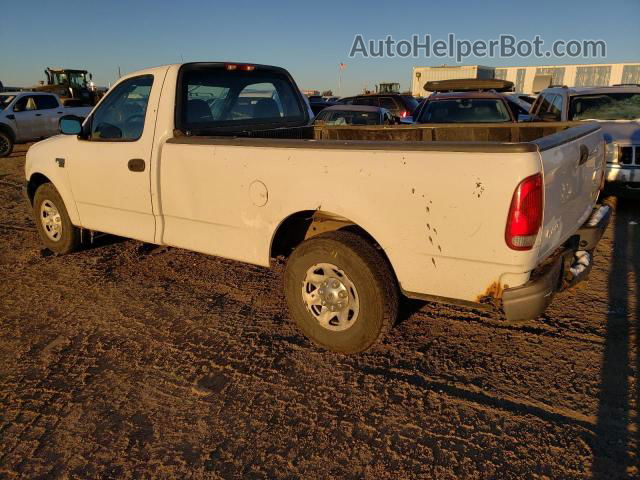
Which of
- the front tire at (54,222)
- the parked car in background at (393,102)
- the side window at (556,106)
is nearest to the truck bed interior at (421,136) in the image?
the front tire at (54,222)

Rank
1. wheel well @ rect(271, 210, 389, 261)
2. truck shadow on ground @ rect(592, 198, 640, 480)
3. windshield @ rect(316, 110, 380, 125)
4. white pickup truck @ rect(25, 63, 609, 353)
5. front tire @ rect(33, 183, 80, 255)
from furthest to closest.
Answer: windshield @ rect(316, 110, 380, 125)
front tire @ rect(33, 183, 80, 255)
wheel well @ rect(271, 210, 389, 261)
white pickup truck @ rect(25, 63, 609, 353)
truck shadow on ground @ rect(592, 198, 640, 480)

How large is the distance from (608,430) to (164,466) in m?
2.24

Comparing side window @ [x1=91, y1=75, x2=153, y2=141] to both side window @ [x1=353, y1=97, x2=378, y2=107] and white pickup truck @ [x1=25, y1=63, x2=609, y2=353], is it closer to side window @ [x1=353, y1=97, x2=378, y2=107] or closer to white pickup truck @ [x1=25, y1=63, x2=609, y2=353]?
white pickup truck @ [x1=25, y1=63, x2=609, y2=353]

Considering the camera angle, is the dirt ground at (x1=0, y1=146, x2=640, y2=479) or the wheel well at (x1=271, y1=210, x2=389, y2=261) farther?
the wheel well at (x1=271, y1=210, x2=389, y2=261)

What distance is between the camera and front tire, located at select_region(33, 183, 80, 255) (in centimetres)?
514

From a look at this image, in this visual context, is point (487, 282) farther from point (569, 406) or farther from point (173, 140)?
point (173, 140)

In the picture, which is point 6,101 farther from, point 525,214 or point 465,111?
point 525,214

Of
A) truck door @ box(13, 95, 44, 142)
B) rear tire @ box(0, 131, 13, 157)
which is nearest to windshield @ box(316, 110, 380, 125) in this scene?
truck door @ box(13, 95, 44, 142)

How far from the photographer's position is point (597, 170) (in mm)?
3627

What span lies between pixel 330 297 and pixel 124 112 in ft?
8.87

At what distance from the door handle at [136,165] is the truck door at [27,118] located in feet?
45.3

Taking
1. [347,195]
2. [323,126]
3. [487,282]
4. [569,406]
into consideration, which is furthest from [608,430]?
[323,126]

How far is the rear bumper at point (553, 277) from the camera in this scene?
258 centimetres

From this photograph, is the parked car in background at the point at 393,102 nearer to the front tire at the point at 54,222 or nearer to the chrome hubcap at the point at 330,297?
the front tire at the point at 54,222
